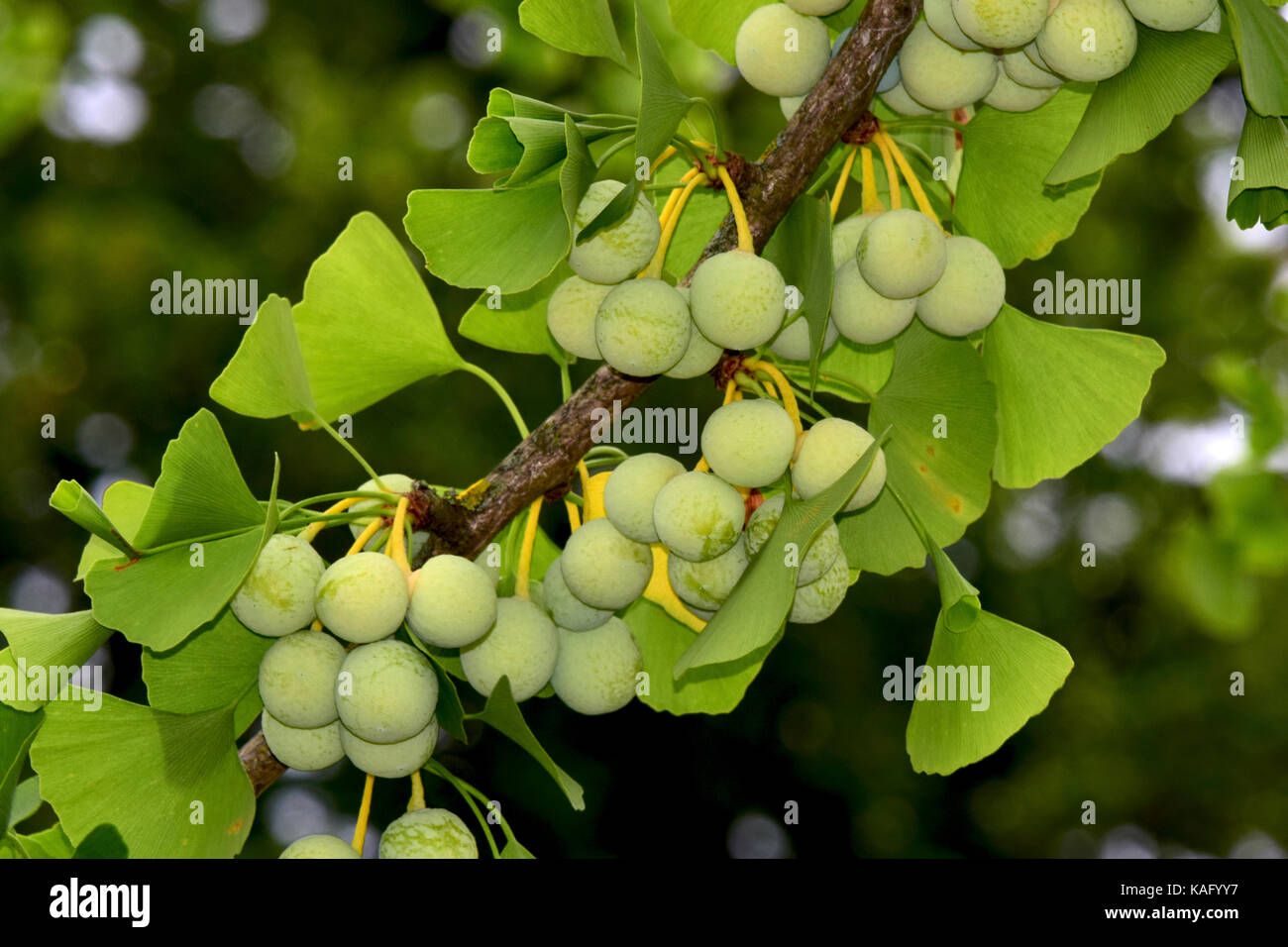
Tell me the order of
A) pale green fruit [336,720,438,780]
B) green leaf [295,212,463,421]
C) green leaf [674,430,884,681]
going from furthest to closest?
green leaf [295,212,463,421]
pale green fruit [336,720,438,780]
green leaf [674,430,884,681]

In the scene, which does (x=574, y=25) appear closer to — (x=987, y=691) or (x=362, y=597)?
(x=362, y=597)

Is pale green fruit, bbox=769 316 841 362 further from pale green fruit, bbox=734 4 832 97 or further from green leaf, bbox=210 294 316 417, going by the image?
green leaf, bbox=210 294 316 417

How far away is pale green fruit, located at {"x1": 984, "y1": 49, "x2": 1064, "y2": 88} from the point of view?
101cm

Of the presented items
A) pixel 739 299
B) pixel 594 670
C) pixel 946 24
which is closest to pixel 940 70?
pixel 946 24

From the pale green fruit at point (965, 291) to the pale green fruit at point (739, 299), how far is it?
0.52 feet

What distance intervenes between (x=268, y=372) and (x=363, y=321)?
0.73 ft

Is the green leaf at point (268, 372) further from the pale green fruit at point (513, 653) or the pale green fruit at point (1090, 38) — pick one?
the pale green fruit at point (1090, 38)

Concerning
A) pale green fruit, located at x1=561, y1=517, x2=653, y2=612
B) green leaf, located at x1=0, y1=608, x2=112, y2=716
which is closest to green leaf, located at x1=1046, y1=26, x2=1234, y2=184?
pale green fruit, located at x1=561, y1=517, x2=653, y2=612

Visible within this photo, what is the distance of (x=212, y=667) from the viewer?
37.6 inches

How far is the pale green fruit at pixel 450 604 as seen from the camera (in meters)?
0.90

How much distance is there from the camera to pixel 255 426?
14.7 feet

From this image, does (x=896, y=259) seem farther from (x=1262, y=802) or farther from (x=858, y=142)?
(x=1262, y=802)

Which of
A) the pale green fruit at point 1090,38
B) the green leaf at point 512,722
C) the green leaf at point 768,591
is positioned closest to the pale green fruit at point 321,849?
the green leaf at point 512,722

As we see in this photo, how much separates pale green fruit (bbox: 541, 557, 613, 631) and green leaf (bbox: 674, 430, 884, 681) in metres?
0.15
